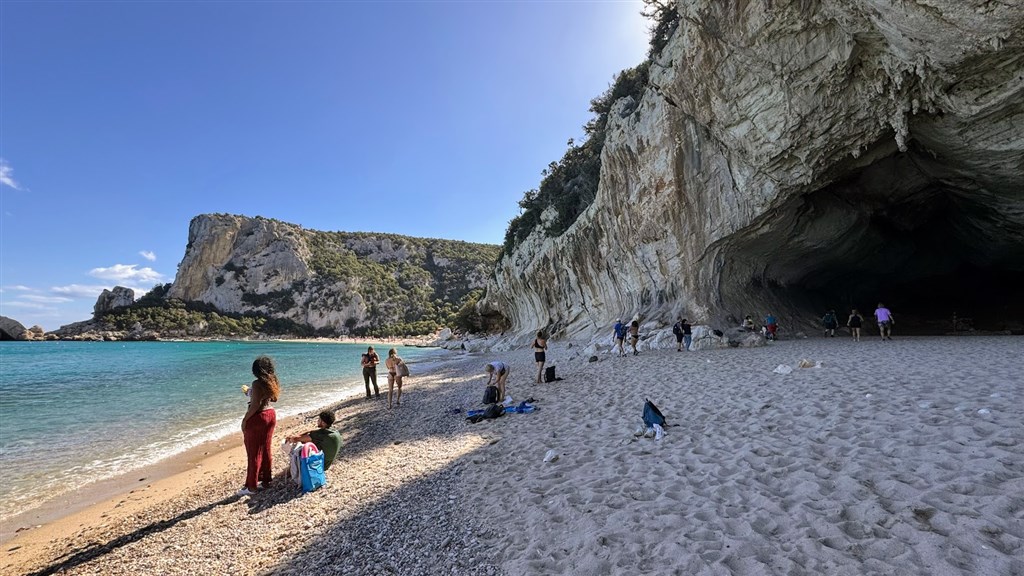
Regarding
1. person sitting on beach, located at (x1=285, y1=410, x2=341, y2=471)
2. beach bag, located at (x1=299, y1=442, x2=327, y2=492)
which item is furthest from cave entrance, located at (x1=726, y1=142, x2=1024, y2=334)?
beach bag, located at (x1=299, y1=442, x2=327, y2=492)

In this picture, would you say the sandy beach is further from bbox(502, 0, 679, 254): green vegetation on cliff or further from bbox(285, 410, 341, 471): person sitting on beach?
bbox(502, 0, 679, 254): green vegetation on cliff

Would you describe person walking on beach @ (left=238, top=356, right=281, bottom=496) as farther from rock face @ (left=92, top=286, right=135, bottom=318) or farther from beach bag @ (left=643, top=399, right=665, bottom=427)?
rock face @ (left=92, top=286, right=135, bottom=318)

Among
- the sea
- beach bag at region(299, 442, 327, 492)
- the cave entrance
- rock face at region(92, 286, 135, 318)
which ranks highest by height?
rock face at region(92, 286, 135, 318)

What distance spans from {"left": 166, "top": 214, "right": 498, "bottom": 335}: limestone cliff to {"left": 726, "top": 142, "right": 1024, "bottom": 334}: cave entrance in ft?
248

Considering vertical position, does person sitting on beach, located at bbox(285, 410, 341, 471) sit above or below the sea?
above

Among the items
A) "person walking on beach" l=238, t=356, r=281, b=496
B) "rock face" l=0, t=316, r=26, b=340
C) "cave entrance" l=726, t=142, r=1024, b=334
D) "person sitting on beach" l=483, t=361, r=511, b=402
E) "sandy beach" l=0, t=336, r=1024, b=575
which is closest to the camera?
"sandy beach" l=0, t=336, r=1024, b=575

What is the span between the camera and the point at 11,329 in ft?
273

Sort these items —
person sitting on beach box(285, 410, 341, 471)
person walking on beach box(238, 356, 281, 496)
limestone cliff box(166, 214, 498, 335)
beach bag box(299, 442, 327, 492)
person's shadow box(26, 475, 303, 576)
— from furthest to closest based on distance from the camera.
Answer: limestone cliff box(166, 214, 498, 335) → person sitting on beach box(285, 410, 341, 471) → beach bag box(299, 442, 327, 492) → person walking on beach box(238, 356, 281, 496) → person's shadow box(26, 475, 303, 576)

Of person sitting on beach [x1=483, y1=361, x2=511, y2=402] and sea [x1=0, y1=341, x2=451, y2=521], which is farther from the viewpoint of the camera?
person sitting on beach [x1=483, y1=361, x2=511, y2=402]

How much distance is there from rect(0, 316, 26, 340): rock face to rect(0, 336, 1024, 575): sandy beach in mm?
119754

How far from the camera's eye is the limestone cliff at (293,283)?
296 ft

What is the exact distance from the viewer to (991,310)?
23531 mm

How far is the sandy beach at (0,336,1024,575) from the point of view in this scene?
2.84 metres

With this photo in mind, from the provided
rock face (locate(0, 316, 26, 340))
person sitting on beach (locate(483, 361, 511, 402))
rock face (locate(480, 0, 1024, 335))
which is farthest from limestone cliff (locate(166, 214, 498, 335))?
person sitting on beach (locate(483, 361, 511, 402))
